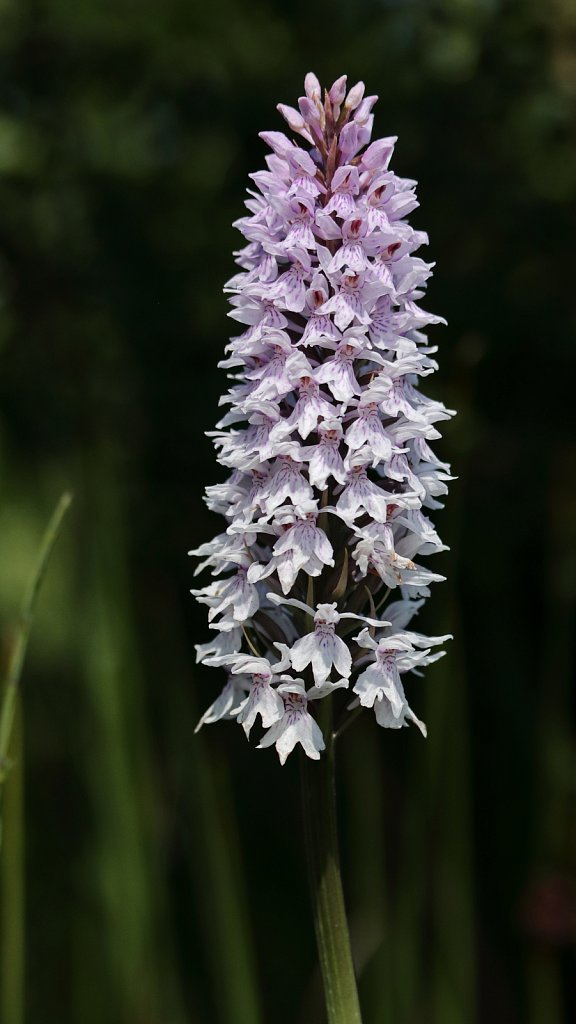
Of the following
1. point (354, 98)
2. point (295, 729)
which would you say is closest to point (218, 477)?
point (354, 98)

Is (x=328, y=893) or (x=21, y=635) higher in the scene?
(x=21, y=635)

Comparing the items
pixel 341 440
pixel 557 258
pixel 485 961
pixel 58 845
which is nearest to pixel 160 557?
pixel 58 845

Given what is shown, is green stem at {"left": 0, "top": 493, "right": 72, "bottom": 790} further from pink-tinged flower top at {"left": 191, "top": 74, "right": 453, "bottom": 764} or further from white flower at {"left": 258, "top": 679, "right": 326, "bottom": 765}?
white flower at {"left": 258, "top": 679, "right": 326, "bottom": 765}

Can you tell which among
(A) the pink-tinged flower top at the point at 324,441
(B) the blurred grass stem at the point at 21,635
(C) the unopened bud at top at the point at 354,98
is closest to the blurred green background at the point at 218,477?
(B) the blurred grass stem at the point at 21,635

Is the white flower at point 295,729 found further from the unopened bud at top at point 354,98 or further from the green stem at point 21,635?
the unopened bud at top at point 354,98

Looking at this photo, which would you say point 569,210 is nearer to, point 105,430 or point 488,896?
point 105,430

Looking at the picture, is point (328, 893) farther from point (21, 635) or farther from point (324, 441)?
point (21, 635)
